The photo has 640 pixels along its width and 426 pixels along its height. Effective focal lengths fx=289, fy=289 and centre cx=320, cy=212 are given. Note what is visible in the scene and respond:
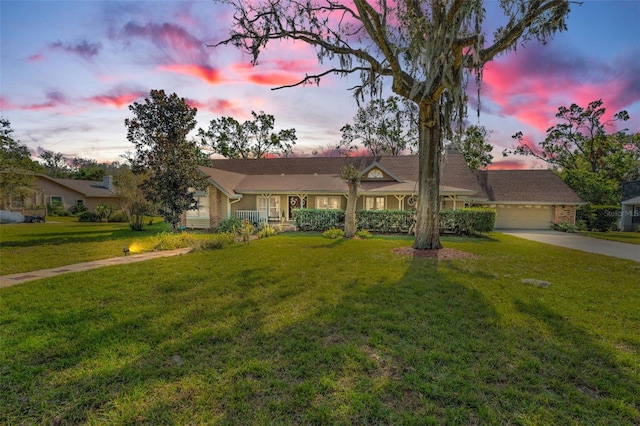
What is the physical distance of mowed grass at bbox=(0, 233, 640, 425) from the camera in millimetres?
2545

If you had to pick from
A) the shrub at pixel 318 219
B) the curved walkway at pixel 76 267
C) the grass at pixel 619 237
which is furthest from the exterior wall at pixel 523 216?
the curved walkway at pixel 76 267

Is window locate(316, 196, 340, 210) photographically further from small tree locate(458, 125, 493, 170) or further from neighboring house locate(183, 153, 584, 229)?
small tree locate(458, 125, 493, 170)

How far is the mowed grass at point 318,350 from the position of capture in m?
2.54

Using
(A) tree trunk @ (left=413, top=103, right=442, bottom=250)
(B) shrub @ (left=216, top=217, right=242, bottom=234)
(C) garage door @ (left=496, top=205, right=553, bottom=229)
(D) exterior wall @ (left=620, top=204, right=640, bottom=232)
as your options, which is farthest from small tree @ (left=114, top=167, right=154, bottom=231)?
(D) exterior wall @ (left=620, top=204, right=640, bottom=232)

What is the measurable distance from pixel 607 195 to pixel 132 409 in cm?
3455

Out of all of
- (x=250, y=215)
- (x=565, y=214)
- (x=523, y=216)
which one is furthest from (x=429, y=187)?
(x=565, y=214)

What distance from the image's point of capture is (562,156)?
107 ft

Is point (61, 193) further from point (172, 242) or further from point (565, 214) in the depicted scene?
point (565, 214)

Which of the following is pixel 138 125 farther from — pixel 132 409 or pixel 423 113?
pixel 132 409

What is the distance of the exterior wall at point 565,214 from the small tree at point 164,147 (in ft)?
82.4

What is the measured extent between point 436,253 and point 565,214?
1793 centimetres

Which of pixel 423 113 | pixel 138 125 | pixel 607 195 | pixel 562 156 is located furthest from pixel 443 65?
pixel 562 156

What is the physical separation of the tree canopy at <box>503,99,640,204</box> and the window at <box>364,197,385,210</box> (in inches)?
759

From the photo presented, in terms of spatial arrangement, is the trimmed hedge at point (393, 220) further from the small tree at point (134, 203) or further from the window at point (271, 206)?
the small tree at point (134, 203)
